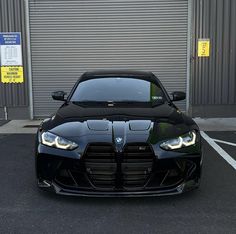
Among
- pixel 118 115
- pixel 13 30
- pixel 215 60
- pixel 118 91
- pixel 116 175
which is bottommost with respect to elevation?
pixel 116 175

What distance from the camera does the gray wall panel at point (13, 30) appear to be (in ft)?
34.6

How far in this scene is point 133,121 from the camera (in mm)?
4754

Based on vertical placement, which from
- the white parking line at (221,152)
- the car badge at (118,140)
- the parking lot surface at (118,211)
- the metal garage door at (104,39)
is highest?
the metal garage door at (104,39)

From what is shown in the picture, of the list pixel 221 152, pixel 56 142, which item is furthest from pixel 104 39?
pixel 56 142

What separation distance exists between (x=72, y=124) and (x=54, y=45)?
21.5 feet

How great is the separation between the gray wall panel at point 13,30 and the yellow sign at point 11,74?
14cm

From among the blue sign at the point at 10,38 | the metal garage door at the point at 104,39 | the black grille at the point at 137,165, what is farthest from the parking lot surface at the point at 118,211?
the blue sign at the point at 10,38

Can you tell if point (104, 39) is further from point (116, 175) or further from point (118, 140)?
point (116, 175)

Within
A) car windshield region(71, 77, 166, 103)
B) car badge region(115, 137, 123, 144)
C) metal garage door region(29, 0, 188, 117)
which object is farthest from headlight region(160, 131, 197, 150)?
metal garage door region(29, 0, 188, 117)

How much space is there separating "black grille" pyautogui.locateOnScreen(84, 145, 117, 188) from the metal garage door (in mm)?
6800

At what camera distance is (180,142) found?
455 centimetres

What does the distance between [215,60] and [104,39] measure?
9.96 feet

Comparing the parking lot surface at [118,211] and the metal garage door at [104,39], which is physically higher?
the metal garage door at [104,39]

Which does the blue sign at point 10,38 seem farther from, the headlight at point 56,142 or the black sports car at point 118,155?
the headlight at point 56,142
